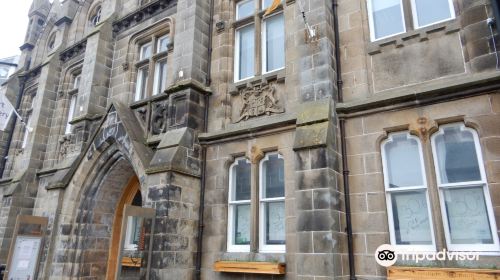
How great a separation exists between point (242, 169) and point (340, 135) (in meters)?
2.53

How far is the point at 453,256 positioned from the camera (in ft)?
18.4

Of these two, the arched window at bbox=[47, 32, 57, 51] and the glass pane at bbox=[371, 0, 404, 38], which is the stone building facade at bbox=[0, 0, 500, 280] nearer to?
the glass pane at bbox=[371, 0, 404, 38]

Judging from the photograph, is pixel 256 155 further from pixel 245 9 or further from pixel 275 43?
pixel 245 9

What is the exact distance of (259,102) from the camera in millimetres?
8562

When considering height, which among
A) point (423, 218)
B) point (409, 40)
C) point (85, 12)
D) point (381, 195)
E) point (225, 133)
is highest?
point (85, 12)

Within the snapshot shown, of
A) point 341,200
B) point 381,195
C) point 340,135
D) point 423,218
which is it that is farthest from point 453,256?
point 340,135

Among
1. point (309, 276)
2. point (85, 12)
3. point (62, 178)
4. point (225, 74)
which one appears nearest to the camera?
point (309, 276)

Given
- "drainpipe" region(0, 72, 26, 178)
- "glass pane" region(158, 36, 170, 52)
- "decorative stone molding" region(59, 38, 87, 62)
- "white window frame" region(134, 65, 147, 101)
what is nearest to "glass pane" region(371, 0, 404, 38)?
"glass pane" region(158, 36, 170, 52)

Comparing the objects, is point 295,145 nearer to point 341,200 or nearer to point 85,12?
point 341,200

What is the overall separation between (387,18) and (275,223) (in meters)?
4.92

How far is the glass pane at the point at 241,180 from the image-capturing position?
8.24m

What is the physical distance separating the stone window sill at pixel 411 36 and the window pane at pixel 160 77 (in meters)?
6.23

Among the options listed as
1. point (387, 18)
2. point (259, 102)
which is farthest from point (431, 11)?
point (259, 102)

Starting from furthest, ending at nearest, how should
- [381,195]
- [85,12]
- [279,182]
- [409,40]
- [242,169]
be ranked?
[85,12]
[242,169]
[279,182]
[409,40]
[381,195]
